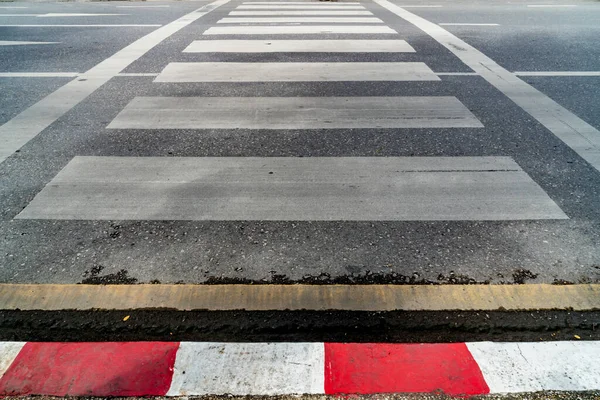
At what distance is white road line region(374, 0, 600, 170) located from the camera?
14.6ft

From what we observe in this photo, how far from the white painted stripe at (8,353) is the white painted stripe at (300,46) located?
6345 mm

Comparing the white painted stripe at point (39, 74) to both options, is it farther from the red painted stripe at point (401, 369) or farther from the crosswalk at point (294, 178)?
the red painted stripe at point (401, 369)

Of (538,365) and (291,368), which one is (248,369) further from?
(538,365)

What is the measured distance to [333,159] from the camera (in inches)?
164

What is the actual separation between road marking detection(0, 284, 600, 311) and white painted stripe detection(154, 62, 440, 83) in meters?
4.23

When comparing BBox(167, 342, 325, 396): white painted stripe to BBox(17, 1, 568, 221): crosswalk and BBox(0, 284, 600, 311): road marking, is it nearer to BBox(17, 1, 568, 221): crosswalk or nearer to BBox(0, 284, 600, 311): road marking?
BBox(0, 284, 600, 311): road marking

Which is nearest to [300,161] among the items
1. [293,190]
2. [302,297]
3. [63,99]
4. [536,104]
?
[293,190]

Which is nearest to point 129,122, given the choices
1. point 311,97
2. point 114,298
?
point 311,97

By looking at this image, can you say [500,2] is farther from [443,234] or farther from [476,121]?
[443,234]

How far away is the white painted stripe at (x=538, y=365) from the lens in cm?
210

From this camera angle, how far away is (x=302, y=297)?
2623 millimetres

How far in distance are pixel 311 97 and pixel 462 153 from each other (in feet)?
7.06

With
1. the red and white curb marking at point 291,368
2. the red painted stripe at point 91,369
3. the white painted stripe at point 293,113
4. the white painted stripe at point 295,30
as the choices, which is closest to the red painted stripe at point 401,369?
the red and white curb marking at point 291,368

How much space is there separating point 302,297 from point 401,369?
27.5 inches
